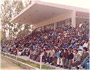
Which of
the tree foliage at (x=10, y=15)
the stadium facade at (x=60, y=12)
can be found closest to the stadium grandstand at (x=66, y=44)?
the stadium facade at (x=60, y=12)

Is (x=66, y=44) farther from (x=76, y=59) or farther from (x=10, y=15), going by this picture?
(x=10, y=15)

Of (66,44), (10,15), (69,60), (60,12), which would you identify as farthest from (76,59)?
(10,15)

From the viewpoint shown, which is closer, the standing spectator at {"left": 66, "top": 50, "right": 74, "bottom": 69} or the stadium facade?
the standing spectator at {"left": 66, "top": 50, "right": 74, "bottom": 69}

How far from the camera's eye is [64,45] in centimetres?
1102

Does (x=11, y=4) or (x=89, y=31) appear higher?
(x=11, y=4)

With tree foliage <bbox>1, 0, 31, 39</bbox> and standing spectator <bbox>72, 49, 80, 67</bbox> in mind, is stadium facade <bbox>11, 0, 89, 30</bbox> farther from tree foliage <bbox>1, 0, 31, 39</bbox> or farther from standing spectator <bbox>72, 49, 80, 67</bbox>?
tree foliage <bbox>1, 0, 31, 39</bbox>

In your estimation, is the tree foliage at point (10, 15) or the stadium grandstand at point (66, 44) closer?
the stadium grandstand at point (66, 44)

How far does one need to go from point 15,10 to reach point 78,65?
2718 cm

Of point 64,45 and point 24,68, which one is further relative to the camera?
point 64,45

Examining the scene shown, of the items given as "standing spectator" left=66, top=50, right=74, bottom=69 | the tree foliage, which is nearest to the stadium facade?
"standing spectator" left=66, top=50, right=74, bottom=69

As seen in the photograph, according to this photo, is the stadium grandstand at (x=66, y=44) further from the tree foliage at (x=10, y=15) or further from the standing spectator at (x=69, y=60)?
the tree foliage at (x=10, y=15)

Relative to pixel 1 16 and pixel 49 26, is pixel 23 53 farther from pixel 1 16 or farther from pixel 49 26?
pixel 1 16

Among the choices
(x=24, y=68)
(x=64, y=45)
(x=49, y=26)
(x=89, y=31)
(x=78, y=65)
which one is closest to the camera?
(x=78, y=65)

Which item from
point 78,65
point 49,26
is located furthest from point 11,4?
point 78,65
